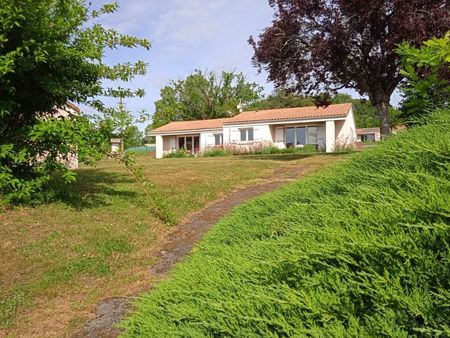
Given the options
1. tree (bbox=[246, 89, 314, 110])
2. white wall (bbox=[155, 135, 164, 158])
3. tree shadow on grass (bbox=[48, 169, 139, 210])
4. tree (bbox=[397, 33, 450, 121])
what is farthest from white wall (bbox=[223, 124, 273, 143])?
tree (bbox=[397, 33, 450, 121])

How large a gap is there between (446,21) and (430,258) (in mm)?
14356

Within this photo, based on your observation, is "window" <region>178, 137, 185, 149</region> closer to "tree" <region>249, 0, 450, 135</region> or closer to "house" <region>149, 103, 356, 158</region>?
"house" <region>149, 103, 356, 158</region>

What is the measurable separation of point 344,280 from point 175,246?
14.8ft

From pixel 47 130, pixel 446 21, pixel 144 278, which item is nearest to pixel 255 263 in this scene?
pixel 144 278

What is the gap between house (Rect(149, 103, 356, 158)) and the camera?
31.0m

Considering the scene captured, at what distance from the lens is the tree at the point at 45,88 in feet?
18.7

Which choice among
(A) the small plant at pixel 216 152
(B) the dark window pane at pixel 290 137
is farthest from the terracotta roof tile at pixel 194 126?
(B) the dark window pane at pixel 290 137

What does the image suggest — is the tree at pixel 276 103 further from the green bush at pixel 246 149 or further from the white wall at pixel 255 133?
the green bush at pixel 246 149

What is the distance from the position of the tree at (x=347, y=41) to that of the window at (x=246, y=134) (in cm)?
1743

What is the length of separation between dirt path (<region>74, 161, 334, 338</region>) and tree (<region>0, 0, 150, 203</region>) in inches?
71.6

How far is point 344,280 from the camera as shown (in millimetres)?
1522

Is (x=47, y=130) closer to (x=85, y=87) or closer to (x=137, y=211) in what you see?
(x=85, y=87)

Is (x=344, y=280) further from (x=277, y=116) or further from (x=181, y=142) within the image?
(x=181, y=142)

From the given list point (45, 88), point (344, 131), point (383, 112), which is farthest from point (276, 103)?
point (45, 88)
